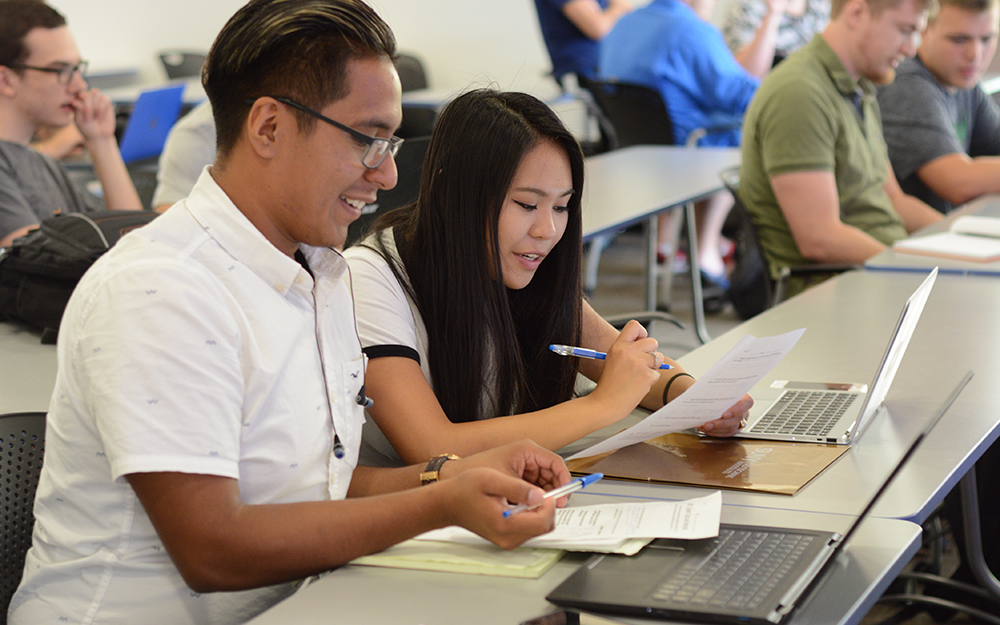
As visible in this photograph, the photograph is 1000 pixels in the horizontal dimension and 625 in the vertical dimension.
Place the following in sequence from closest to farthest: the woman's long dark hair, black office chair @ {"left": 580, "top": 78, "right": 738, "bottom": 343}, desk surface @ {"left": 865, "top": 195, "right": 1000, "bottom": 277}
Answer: the woman's long dark hair < desk surface @ {"left": 865, "top": 195, "right": 1000, "bottom": 277} < black office chair @ {"left": 580, "top": 78, "right": 738, "bottom": 343}

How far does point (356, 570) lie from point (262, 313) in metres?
0.28

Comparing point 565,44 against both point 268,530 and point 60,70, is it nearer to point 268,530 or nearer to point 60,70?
point 60,70

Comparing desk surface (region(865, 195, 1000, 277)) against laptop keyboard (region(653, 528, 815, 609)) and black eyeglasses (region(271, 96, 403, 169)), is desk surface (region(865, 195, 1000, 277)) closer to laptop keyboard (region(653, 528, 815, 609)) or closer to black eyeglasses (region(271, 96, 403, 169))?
laptop keyboard (region(653, 528, 815, 609))

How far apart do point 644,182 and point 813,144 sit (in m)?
0.84

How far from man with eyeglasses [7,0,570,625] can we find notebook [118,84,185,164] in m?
3.21

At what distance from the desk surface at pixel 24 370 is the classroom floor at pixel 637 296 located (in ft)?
5.96

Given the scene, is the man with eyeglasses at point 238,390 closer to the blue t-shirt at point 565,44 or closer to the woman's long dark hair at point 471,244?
the woman's long dark hair at point 471,244

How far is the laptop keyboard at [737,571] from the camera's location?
2.85 ft

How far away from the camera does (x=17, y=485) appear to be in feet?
3.96

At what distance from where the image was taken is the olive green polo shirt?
105 inches

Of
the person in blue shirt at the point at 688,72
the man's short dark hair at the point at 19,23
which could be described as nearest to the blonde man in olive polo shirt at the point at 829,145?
the person in blue shirt at the point at 688,72

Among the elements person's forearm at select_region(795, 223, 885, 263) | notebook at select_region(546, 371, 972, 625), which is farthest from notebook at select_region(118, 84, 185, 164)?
notebook at select_region(546, 371, 972, 625)

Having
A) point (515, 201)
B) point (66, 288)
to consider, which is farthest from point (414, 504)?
point (66, 288)

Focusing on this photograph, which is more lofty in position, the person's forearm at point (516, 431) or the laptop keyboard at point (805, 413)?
the laptop keyboard at point (805, 413)
